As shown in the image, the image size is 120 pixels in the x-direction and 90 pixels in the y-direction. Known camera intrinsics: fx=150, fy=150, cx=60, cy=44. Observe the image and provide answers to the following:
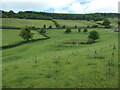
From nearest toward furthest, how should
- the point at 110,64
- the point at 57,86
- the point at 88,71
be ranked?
the point at 57,86 < the point at 88,71 < the point at 110,64

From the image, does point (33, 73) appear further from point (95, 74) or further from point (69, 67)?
point (95, 74)

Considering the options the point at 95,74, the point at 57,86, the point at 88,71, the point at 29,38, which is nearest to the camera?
the point at 57,86

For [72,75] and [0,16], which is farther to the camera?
[0,16]

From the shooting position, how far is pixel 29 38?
72375 mm

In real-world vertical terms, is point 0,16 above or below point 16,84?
above

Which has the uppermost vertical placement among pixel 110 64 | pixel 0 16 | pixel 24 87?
pixel 0 16

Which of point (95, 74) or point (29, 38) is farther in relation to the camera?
point (29, 38)

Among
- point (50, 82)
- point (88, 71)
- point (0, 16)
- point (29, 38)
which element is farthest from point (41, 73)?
point (0, 16)

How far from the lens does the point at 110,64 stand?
17.9 metres

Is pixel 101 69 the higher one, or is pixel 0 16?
pixel 0 16

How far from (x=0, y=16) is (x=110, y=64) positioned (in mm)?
129205

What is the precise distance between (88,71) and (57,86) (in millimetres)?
4656

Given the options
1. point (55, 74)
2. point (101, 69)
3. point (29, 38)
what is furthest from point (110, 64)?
point (29, 38)

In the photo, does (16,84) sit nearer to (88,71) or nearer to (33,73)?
(33,73)
